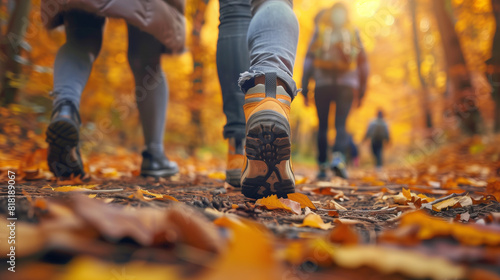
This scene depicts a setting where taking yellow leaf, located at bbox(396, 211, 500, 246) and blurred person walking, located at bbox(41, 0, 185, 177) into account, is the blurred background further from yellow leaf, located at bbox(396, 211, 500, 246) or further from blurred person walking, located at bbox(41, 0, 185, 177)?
yellow leaf, located at bbox(396, 211, 500, 246)

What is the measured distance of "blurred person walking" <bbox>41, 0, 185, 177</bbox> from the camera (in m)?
1.60

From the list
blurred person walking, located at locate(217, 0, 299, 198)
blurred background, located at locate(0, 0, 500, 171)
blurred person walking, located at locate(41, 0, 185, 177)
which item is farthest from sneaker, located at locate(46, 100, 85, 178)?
blurred background, located at locate(0, 0, 500, 171)

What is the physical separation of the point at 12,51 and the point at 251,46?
4162 millimetres

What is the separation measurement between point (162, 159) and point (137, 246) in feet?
5.42

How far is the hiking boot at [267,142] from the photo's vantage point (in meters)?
1.10

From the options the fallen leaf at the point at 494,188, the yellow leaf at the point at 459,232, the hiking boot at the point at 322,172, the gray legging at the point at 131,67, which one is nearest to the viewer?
the yellow leaf at the point at 459,232

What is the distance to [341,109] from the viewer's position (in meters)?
3.80

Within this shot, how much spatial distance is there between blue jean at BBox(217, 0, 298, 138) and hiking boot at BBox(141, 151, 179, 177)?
2.23 ft

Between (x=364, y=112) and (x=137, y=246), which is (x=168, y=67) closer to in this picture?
(x=137, y=246)

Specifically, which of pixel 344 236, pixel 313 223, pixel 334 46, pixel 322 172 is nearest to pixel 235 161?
pixel 313 223

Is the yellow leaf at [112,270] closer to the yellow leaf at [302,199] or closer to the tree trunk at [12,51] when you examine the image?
the yellow leaf at [302,199]

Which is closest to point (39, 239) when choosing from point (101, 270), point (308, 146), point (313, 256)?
point (101, 270)

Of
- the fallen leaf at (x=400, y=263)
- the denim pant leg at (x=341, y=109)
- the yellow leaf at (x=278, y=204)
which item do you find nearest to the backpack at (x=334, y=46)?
the denim pant leg at (x=341, y=109)

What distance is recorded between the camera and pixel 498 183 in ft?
4.93
